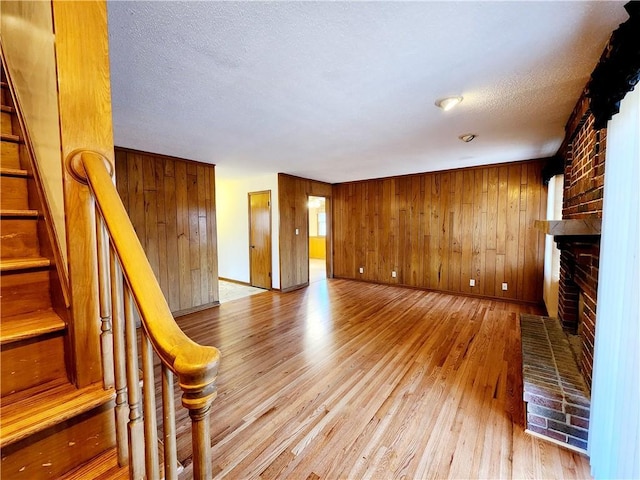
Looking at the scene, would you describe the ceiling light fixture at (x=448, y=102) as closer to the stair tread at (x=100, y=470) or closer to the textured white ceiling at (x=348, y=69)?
the textured white ceiling at (x=348, y=69)

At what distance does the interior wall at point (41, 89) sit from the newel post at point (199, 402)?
720mm

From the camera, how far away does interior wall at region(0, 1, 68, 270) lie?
938 mm

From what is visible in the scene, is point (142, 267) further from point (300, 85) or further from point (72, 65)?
point (300, 85)

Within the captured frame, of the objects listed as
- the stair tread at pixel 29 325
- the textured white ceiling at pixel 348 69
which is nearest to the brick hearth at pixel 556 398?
the textured white ceiling at pixel 348 69

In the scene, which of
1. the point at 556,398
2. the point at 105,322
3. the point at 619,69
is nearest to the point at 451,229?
the point at 556,398

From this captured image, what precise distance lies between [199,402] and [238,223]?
5.95 m

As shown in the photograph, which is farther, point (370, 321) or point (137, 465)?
point (370, 321)

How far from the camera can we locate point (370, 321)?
3.84 m

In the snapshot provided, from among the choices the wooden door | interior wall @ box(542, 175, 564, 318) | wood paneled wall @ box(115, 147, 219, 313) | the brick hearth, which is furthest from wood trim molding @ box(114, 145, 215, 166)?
interior wall @ box(542, 175, 564, 318)

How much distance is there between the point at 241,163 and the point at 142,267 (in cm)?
404

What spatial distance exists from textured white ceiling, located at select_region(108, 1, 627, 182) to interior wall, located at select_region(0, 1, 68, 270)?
35 centimetres

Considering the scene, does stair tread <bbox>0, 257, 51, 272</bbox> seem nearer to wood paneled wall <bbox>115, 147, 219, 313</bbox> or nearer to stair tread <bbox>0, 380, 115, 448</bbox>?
stair tread <bbox>0, 380, 115, 448</bbox>

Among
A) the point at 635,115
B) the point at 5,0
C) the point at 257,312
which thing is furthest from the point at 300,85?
the point at 257,312

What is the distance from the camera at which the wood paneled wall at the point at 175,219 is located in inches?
146
